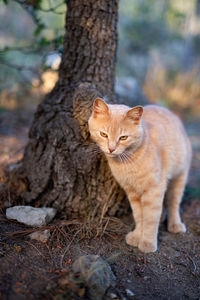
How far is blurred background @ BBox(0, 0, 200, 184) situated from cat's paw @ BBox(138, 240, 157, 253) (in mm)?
2335

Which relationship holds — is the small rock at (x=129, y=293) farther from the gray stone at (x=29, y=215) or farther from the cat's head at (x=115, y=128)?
the cat's head at (x=115, y=128)

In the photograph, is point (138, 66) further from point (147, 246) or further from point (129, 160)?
point (147, 246)

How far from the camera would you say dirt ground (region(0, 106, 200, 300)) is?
1653 mm

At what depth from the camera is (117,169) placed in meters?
2.42

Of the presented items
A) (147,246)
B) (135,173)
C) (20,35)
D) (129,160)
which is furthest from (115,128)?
(20,35)

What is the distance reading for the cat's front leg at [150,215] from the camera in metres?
2.42

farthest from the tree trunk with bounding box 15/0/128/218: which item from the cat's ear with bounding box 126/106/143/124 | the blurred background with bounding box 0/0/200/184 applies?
the blurred background with bounding box 0/0/200/184

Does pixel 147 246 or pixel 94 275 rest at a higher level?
pixel 94 275

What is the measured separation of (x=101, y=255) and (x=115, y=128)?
1.10m

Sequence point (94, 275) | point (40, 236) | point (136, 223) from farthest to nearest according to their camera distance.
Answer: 1. point (136, 223)
2. point (40, 236)
3. point (94, 275)

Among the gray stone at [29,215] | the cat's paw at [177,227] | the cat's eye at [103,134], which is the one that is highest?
the cat's eye at [103,134]

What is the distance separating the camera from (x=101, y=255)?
2176mm

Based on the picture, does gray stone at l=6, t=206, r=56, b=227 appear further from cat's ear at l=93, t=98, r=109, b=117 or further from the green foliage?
the green foliage

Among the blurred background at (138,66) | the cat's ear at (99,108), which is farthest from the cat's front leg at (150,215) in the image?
the blurred background at (138,66)
